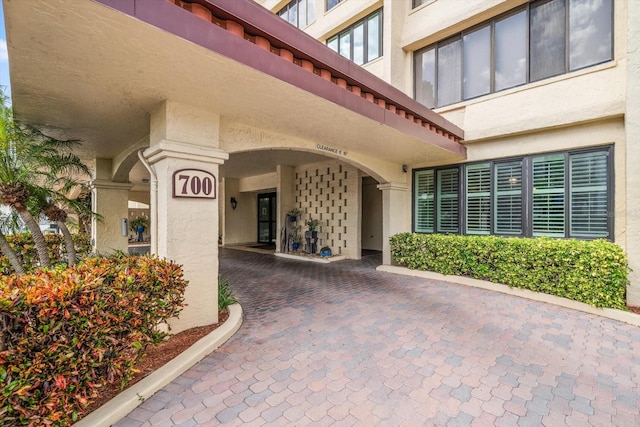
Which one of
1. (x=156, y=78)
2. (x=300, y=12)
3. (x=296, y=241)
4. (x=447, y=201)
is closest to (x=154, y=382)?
(x=156, y=78)

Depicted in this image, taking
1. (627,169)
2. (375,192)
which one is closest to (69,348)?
(627,169)

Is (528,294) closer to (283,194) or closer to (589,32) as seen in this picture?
(589,32)

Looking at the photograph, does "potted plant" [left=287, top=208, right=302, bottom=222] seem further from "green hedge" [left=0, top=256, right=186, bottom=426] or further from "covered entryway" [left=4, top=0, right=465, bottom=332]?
"green hedge" [left=0, top=256, right=186, bottom=426]

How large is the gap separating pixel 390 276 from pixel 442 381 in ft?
14.5

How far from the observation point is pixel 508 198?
6.55 metres

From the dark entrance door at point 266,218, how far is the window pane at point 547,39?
11.1 meters

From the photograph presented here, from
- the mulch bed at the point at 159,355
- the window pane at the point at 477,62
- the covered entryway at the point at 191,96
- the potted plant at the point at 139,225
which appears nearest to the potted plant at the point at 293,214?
the covered entryway at the point at 191,96

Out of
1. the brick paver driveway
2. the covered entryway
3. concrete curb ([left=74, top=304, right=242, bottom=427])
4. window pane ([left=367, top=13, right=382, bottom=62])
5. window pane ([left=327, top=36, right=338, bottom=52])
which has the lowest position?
the brick paver driveway

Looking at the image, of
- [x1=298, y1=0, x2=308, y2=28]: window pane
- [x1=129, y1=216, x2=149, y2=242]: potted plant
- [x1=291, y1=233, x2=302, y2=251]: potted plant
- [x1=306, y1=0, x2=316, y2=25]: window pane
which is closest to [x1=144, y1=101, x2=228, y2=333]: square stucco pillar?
[x1=291, y1=233, x2=302, y2=251]: potted plant

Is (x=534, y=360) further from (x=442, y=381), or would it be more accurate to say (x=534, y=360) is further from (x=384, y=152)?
(x=384, y=152)

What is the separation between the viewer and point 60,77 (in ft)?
9.80

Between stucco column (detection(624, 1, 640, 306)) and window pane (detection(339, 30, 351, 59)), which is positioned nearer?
stucco column (detection(624, 1, 640, 306))

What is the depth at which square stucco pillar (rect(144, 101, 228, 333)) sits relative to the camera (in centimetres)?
360

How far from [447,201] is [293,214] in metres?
5.92
